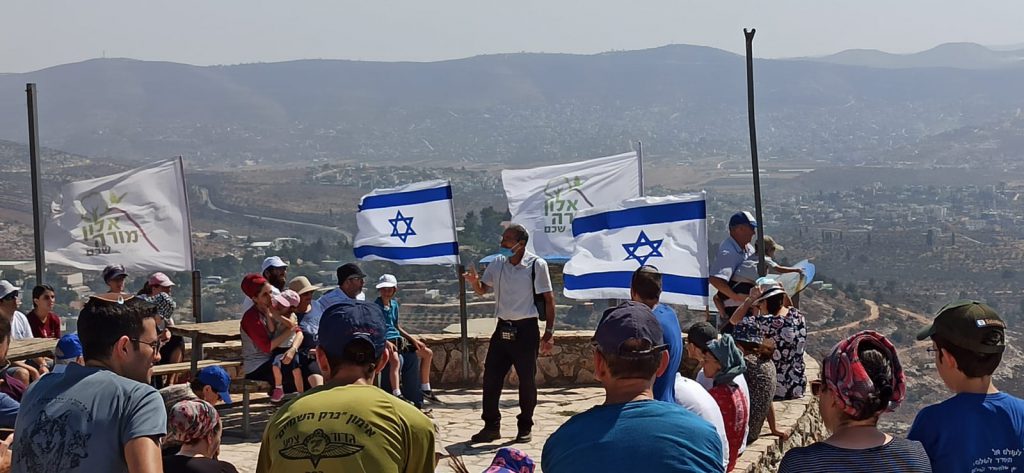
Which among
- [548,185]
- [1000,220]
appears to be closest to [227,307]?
[548,185]

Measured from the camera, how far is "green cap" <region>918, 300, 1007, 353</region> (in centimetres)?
428

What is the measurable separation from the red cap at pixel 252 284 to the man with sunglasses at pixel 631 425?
5.69 m

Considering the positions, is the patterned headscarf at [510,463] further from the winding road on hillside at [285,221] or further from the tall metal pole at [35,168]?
the winding road on hillside at [285,221]

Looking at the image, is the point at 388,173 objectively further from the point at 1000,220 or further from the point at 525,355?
the point at 525,355

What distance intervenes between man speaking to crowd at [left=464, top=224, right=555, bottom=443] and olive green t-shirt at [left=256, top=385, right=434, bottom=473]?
5209 mm

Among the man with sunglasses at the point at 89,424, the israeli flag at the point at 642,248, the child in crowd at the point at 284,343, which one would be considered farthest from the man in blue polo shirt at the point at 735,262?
the man with sunglasses at the point at 89,424

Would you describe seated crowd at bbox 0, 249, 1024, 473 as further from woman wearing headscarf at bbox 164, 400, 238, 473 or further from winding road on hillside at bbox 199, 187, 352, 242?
winding road on hillside at bbox 199, 187, 352, 242

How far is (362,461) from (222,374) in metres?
4.08

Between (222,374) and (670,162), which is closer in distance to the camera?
(222,374)

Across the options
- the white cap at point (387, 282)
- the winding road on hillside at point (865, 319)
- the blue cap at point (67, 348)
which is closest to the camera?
the blue cap at point (67, 348)

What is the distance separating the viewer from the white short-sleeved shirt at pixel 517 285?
30.2 ft

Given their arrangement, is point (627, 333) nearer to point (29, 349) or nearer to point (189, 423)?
point (189, 423)

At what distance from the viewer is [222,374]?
25.3 ft

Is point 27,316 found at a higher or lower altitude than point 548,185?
lower
